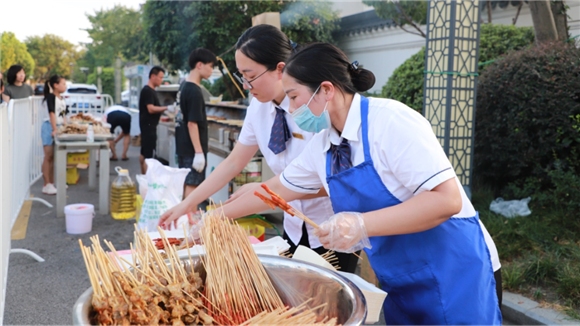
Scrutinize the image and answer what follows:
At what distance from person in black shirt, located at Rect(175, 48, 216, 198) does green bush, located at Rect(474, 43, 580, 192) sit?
3.15 m

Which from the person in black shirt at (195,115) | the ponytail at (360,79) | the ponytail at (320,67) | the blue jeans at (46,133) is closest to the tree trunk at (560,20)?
the person in black shirt at (195,115)

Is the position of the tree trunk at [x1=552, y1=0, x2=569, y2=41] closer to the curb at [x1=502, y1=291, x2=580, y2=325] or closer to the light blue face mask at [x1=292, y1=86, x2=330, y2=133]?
the curb at [x1=502, y1=291, x2=580, y2=325]

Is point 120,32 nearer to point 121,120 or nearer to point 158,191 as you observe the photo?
point 121,120

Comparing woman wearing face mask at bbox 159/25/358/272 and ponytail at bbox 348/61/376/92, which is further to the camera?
woman wearing face mask at bbox 159/25/358/272

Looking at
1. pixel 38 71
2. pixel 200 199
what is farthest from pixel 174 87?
pixel 38 71

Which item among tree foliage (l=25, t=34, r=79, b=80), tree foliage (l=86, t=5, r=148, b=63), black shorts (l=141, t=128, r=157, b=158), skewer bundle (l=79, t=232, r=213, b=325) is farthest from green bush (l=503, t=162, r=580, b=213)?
tree foliage (l=25, t=34, r=79, b=80)

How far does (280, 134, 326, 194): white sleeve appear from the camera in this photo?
1866 millimetres

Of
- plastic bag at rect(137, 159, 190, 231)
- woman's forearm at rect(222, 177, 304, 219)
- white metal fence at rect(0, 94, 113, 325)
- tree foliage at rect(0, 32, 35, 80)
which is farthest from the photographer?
tree foliage at rect(0, 32, 35, 80)

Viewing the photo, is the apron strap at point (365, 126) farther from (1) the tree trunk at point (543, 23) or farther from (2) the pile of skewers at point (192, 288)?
A: (1) the tree trunk at point (543, 23)

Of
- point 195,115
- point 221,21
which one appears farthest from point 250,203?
point 221,21

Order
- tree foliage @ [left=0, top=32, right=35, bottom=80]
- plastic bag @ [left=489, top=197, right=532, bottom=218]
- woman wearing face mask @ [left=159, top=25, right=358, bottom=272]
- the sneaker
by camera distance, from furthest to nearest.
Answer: tree foliage @ [left=0, top=32, right=35, bottom=80]
the sneaker
plastic bag @ [left=489, top=197, right=532, bottom=218]
woman wearing face mask @ [left=159, top=25, right=358, bottom=272]

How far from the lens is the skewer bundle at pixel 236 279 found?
1.37 m

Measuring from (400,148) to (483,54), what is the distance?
555cm

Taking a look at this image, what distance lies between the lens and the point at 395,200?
1517 millimetres
